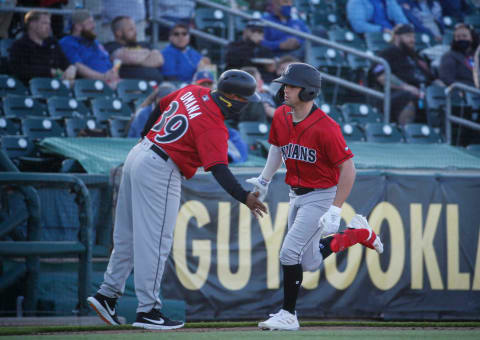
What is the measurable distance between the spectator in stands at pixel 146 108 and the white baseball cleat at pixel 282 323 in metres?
3.61

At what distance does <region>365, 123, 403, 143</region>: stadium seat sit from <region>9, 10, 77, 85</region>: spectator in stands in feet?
13.4

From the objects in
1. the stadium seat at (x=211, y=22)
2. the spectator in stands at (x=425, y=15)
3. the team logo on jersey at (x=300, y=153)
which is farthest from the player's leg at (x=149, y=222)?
the spectator in stands at (x=425, y=15)

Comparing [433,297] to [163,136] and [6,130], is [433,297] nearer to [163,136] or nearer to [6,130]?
[163,136]

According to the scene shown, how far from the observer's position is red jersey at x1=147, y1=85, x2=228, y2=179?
510 cm

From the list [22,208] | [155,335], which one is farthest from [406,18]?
[155,335]

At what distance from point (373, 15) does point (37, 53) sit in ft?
22.9

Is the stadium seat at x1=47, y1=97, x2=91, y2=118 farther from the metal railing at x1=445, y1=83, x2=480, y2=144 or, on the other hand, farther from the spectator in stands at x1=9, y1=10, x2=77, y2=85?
the metal railing at x1=445, y1=83, x2=480, y2=144

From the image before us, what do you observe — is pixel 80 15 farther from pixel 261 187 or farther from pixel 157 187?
pixel 261 187

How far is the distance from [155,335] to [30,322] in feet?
5.65

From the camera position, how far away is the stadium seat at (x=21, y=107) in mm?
9062

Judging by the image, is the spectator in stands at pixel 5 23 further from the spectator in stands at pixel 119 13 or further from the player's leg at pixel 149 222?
the player's leg at pixel 149 222

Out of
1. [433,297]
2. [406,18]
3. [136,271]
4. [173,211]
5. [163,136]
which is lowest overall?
[433,297]

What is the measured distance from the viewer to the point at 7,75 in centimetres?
963

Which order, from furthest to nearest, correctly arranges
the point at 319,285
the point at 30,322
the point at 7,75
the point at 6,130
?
the point at 7,75
the point at 6,130
the point at 319,285
the point at 30,322
